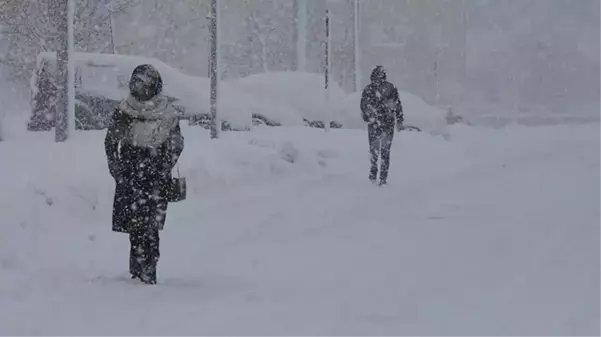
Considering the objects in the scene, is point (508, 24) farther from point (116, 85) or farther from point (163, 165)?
point (163, 165)

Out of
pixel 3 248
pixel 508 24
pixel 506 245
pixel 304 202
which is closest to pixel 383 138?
pixel 304 202

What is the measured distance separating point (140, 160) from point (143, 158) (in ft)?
0.09

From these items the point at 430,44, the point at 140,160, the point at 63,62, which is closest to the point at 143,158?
the point at 140,160

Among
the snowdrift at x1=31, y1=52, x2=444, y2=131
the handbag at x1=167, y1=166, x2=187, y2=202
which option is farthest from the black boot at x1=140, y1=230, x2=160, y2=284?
the snowdrift at x1=31, y1=52, x2=444, y2=131

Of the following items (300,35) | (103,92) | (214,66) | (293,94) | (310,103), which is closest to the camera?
(214,66)

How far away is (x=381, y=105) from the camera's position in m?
16.4

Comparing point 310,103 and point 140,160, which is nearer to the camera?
point 140,160

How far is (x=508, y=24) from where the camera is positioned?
7106 centimetres

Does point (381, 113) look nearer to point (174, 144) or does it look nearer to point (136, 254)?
point (174, 144)

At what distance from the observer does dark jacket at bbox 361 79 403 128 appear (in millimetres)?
16438

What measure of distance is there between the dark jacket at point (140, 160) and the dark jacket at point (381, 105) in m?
8.55

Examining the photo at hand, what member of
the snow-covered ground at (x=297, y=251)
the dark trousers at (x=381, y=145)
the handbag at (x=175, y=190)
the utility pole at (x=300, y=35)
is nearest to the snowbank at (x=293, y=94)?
the utility pole at (x=300, y=35)

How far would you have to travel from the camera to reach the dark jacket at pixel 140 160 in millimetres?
8062

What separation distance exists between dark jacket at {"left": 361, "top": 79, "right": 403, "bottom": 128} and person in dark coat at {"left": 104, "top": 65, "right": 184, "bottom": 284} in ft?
28.0
